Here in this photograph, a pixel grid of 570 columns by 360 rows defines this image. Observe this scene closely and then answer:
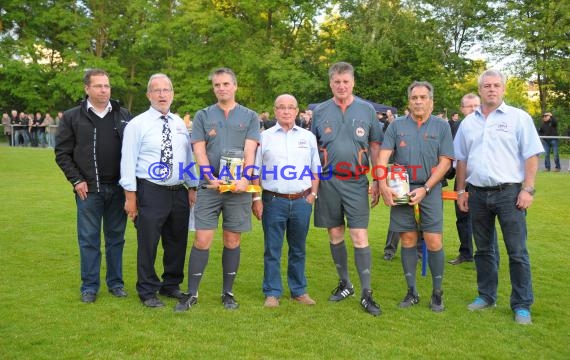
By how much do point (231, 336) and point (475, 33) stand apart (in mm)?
33899

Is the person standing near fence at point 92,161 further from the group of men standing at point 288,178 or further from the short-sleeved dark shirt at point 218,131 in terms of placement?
the short-sleeved dark shirt at point 218,131

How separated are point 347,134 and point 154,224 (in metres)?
1.88

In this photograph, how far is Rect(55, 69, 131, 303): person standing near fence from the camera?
16.3 feet

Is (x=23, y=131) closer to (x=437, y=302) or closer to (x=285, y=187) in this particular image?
(x=285, y=187)

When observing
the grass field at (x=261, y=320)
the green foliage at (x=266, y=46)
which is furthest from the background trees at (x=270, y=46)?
the grass field at (x=261, y=320)

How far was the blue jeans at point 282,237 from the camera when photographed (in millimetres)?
4996

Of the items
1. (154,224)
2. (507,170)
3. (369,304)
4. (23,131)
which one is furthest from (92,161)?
(23,131)

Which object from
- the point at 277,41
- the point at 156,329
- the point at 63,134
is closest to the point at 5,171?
the point at 63,134

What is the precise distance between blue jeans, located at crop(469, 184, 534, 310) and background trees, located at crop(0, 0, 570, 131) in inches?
1022

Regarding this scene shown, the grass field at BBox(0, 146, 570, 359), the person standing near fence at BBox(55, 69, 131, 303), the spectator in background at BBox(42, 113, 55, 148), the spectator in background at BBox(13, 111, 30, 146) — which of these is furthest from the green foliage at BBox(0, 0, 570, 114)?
the person standing near fence at BBox(55, 69, 131, 303)

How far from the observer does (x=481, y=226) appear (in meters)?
4.90

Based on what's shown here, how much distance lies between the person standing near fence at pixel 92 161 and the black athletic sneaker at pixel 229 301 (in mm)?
1008

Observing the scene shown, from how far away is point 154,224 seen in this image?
4906 mm

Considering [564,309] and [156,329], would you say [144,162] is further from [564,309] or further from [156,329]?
[564,309]
